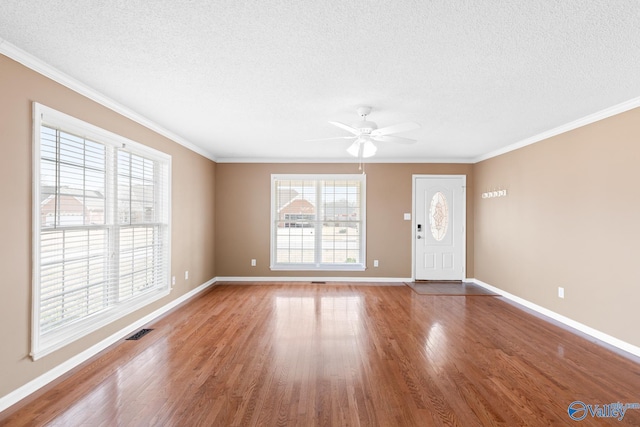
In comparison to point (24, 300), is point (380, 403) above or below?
below

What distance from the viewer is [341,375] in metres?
2.57

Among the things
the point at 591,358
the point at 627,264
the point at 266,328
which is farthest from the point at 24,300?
the point at 627,264

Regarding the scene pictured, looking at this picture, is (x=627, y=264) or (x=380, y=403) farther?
(x=627, y=264)

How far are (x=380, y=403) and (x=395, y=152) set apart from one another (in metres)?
4.23

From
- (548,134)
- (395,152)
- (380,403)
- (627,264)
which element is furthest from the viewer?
(395,152)

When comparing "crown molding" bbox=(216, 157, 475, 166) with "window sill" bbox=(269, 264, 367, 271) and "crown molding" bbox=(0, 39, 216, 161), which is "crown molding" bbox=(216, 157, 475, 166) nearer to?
"crown molding" bbox=(0, 39, 216, 161)

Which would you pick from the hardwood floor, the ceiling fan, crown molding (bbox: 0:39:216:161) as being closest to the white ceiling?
crown molding (bbox: 0:39:216:161)

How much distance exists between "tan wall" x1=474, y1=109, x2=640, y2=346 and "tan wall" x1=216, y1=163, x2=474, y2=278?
1.67 m

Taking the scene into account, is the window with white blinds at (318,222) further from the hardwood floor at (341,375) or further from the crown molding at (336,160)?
the hardwood floor at (341,375)

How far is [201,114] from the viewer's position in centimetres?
353

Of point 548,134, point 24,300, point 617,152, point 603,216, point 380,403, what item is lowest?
point 380,403

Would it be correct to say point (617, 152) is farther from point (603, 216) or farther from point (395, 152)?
point (395, 152)

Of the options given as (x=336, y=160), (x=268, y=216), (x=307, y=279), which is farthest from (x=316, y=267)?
(x=336, y=160)

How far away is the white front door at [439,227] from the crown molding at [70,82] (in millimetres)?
4639
